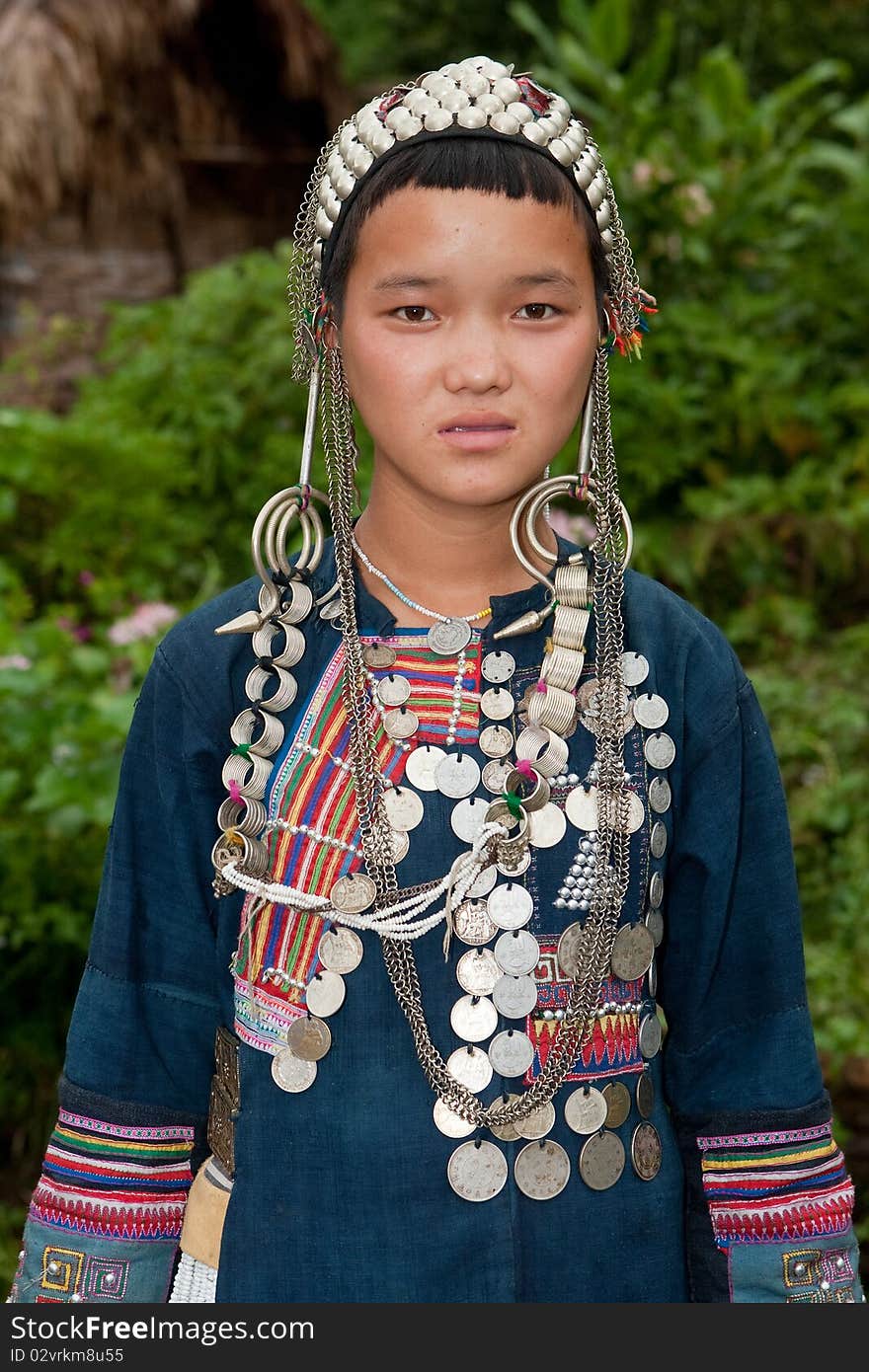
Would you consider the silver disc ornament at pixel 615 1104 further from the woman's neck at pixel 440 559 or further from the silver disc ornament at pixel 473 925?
the woman's neck at pixel 440 559

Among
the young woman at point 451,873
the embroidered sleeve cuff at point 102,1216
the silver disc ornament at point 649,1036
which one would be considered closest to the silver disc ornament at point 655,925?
the young woman at point 451,873

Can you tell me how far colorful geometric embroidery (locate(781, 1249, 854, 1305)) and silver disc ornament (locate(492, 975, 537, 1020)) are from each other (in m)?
0.51

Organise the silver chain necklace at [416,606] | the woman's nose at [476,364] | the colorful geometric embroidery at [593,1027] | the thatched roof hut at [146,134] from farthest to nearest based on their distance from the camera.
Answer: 1. the thatched roof hut at [146,134]
2. the silver chain necklace at [416,606]
3. the colorful geometric embroidery at [593,1027]
4. the woman's nose at [476,364]

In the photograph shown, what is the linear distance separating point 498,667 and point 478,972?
1.35 ft

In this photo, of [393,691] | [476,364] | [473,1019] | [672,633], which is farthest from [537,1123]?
[476,364]

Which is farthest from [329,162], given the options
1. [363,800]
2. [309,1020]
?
[309,1020]

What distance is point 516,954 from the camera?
72.8 inches

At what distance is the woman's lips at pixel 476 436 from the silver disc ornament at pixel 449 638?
0.83 ft

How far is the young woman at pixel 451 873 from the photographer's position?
5.97 ft

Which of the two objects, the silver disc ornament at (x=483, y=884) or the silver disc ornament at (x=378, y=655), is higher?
the silver disc ornament at (x=378, y=655)

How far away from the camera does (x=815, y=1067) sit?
2.00 metres

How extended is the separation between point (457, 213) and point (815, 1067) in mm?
1272

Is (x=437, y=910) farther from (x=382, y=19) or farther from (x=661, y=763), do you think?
(x=382, y=19)

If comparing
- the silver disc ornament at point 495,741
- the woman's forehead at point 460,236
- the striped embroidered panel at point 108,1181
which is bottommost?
the striped embroidered panel at point 108,1181
